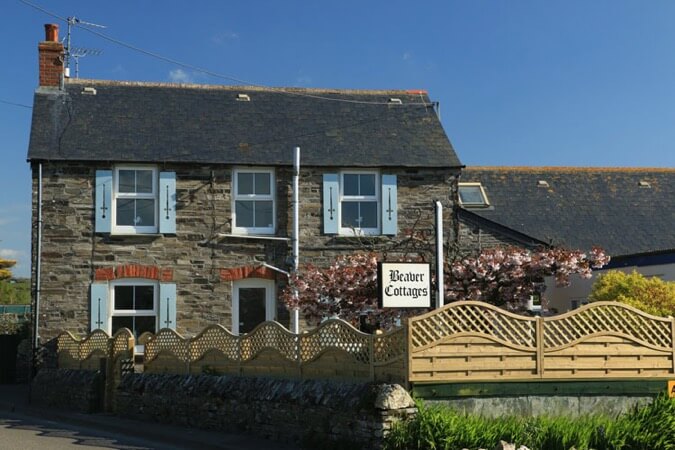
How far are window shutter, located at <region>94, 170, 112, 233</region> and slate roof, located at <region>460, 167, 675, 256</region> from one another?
10.00 meters

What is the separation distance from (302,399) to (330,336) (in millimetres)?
937

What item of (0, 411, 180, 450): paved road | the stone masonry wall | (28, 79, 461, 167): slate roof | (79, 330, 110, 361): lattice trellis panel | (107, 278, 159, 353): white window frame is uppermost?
(28, 79, 461, 167): slate roof

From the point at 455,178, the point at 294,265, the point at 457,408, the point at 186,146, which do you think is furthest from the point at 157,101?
the point at 457,408

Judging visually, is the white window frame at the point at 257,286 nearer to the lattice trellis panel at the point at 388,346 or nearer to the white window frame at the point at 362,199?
the white window frame at the point at 362,199

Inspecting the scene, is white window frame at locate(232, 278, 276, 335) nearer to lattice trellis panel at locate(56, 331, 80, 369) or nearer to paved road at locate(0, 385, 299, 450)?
lattice trellis panel at locate(56, 331, 80, 369)

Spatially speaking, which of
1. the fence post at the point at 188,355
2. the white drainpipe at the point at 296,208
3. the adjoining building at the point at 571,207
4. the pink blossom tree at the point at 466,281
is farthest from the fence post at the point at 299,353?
the adjoining building at the point at 571,207

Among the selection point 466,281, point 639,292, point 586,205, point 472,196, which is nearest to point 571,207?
point 586,205

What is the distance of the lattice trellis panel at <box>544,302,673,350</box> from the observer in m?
11.7

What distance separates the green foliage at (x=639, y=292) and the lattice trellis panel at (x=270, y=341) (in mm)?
6184

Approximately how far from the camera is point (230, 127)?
22891mm

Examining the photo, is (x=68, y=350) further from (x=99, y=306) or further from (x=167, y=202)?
(x=167, y=202)

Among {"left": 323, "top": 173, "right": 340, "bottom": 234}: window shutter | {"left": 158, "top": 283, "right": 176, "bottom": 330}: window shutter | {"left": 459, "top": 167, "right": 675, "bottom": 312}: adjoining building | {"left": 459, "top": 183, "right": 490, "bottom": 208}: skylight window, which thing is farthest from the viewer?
{"left": 459, "top": 183, "right": 490, "bottom": 208}: skylight window

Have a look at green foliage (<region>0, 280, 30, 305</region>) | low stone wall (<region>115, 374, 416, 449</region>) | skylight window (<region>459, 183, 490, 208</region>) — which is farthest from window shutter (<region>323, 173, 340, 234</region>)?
green foliage (<region>0, 280, 30, 305</region>)

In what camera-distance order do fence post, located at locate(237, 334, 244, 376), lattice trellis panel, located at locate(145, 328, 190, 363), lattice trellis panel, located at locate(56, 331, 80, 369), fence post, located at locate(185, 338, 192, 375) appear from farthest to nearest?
lattice trellis panel, located at locate(56, 331, 80, 369)
lattice trellis panel, located at locate(145, 328, 190, 363)
fence post, located at locate(185, 338, 192, 375)
fence post, located at locate(237, 334, 244, 376)
